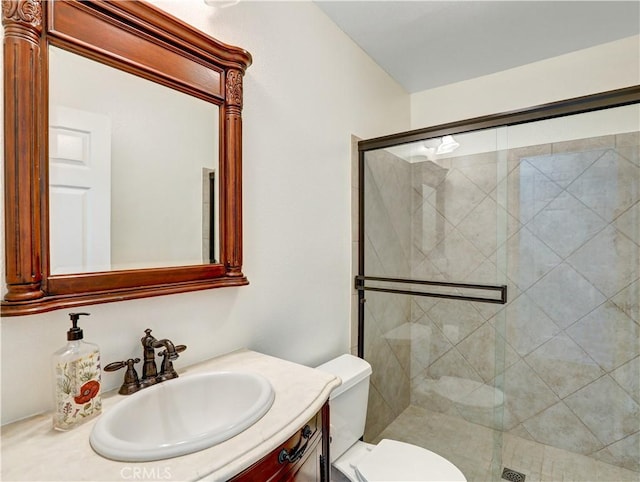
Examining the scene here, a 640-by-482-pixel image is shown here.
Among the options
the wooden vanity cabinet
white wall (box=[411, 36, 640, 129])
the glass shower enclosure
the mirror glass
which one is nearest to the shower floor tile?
the glass shower enclosure

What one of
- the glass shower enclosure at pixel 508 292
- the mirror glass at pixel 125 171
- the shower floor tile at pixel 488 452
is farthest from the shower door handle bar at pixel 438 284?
the mirror glass at pixel 125 171

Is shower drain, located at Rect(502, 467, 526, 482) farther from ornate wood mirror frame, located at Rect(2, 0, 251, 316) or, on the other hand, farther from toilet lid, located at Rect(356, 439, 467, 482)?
ornate wood mirror frame, located at Rect(2, 0, 251, 316)

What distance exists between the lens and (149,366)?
103 cm

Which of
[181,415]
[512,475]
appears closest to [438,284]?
[512,475]

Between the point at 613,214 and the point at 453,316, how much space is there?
90 centimetres

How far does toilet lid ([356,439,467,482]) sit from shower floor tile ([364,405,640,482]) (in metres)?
0.52

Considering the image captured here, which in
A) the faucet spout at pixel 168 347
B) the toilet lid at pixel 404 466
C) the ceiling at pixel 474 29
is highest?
the ceiling at pixel 474 29

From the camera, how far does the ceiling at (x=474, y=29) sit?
70.4 inches

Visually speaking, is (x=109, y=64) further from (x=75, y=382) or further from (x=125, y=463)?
(x=125, y=463)

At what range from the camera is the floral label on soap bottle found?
787 mm

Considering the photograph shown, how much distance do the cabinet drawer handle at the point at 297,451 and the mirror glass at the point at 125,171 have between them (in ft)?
2.13

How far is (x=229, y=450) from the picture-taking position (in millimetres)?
715

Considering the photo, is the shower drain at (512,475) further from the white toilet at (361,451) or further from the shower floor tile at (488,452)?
the white toilet at (361,451)

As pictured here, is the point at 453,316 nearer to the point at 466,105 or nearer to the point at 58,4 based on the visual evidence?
the point at 466,105
